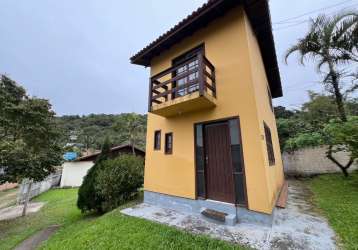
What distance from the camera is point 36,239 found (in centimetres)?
577

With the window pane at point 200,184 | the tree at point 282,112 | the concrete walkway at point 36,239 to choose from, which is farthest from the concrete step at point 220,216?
the tree at point 282,112

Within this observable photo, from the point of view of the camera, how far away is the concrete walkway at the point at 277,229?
3061mm

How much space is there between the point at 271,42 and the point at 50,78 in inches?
1845

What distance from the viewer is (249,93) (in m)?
4.46

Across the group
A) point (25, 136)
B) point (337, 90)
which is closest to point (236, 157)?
point (337, 90)

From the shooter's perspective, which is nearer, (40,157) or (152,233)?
(152,233)

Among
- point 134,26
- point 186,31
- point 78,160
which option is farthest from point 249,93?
point 134,26

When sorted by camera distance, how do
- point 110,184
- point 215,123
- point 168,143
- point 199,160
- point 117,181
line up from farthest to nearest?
point 117,181 < point 110,184 < point 168,143 < point 199,160 < point 215,123

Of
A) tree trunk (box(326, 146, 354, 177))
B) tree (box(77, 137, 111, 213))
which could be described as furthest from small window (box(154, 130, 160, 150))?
tree trunk (box(326, 146, 354, 177))

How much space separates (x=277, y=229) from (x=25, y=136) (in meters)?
11.6

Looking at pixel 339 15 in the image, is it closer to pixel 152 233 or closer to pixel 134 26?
pixel 152 233

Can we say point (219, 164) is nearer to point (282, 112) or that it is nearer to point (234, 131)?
point (234, 131)

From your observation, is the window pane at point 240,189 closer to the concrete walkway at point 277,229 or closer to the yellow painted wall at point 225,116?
the yellow painted wall at point 225,116

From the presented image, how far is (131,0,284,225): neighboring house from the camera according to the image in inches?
168
